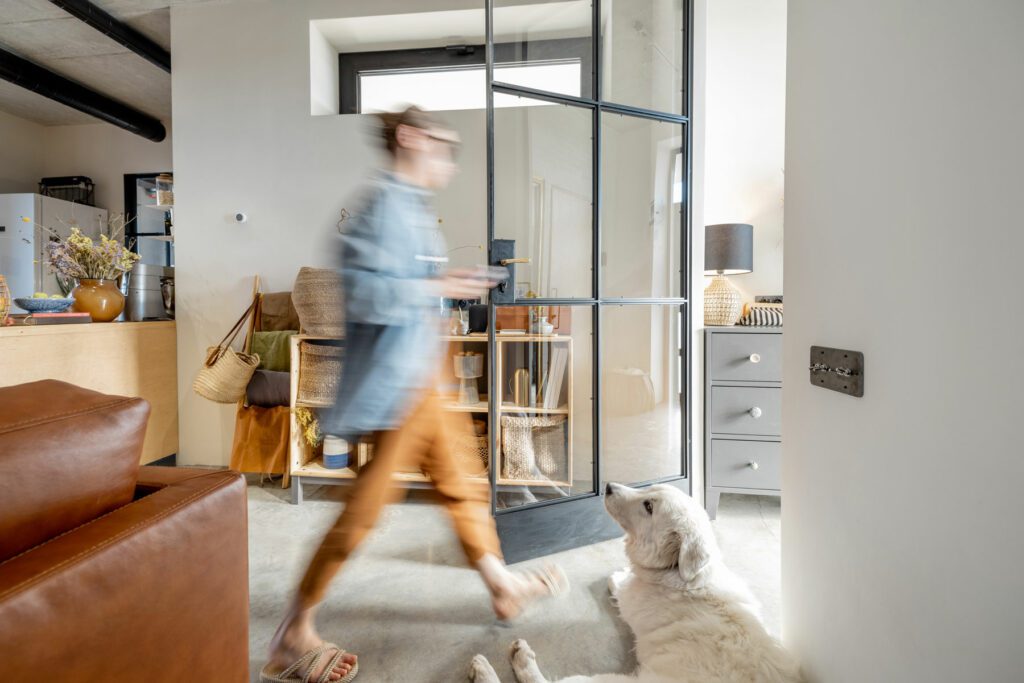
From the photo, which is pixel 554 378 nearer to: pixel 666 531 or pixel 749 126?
pixel 666 531

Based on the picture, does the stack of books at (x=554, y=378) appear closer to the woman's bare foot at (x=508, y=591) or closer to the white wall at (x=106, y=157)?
the woman's bare foot at (x=508, y=591)

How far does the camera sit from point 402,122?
1.28 meters

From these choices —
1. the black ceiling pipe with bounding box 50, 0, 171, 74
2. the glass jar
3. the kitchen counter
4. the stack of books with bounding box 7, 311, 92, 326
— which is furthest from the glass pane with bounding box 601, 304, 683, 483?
the black ceiling pipe with bounding box 50, 0, 171, 74

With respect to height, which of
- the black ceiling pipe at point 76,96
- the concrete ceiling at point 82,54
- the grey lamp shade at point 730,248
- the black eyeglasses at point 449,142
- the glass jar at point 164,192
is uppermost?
the concrete ceiling at point 82,54

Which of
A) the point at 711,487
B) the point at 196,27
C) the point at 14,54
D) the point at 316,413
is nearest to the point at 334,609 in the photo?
the point at 316,413

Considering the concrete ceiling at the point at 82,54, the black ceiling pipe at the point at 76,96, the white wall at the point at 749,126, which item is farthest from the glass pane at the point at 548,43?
the black ceiling pipe at the point at 76,96

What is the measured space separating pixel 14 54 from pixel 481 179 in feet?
12.8

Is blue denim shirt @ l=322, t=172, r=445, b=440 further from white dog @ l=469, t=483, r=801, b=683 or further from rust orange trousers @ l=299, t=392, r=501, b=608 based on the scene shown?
white dog @ l=469, t=483, r=801, b=683

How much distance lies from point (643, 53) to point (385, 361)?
198cm

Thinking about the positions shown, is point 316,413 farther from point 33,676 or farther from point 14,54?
point 14,54

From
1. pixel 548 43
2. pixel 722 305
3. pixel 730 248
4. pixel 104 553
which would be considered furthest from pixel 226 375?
pixel 730 248

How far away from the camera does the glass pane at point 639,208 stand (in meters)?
2.08

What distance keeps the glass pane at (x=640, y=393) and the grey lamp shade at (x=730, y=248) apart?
36 centimetres

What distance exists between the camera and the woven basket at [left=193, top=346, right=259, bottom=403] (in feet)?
8.03
